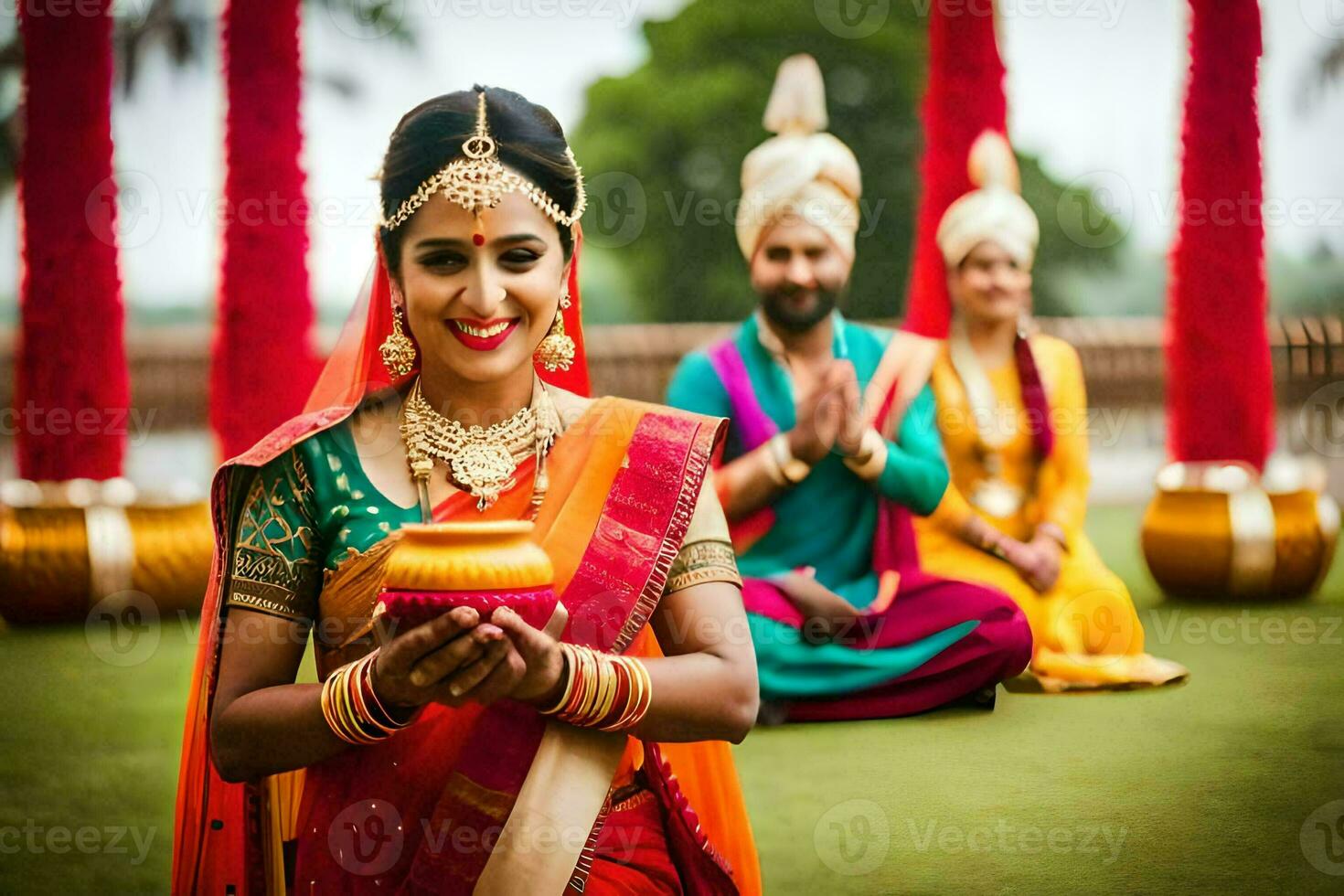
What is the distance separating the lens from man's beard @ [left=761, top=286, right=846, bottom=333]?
493cm

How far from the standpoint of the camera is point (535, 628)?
1759 millimetres

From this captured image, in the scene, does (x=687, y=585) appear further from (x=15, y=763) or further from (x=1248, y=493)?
(x=1248, y=493)

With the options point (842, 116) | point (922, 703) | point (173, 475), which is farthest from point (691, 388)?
point (842, 116)

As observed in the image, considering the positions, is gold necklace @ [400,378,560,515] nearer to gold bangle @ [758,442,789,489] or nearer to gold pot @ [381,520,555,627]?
gold pot @ [381,520,555,627]

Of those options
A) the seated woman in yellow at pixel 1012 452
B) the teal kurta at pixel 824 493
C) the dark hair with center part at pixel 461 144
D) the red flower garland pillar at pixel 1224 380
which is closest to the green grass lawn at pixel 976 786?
the seated woman in yellow at pixel 1012 452

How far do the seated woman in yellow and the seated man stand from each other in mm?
374

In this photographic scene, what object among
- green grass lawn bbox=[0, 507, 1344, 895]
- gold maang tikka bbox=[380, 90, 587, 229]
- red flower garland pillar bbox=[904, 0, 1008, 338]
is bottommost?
green grass lawn bbox=[0, 507, 1344, 895]

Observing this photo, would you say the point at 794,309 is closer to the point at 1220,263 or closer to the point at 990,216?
the point at 990,216

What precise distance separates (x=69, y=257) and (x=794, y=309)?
10.5ft

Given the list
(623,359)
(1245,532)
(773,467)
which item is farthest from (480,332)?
(623,359)

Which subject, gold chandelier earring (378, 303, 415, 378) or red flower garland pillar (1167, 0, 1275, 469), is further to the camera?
red flower garland pillar (1167, 0, 1275, 469)

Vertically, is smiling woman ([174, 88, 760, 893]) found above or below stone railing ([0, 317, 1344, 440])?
below

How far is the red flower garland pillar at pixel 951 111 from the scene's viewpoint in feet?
21.2

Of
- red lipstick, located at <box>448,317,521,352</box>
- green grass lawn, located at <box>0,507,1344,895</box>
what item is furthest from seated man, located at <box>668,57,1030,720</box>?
red lipstick, located at <box>448,317,521,352</box>
